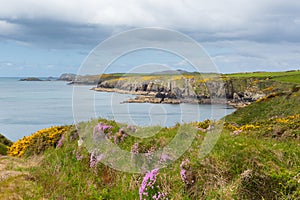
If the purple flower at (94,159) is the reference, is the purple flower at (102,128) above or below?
above

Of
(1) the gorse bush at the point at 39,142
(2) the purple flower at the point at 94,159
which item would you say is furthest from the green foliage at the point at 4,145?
(2) the purple flower at the point at 94,159

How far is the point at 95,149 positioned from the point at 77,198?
2638mm

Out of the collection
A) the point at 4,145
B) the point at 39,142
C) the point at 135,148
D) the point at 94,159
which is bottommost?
the point at 4,145

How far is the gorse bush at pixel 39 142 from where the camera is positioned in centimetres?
1735

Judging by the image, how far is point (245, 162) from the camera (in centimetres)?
758

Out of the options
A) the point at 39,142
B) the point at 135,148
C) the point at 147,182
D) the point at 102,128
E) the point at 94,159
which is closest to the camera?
the point at 147,182

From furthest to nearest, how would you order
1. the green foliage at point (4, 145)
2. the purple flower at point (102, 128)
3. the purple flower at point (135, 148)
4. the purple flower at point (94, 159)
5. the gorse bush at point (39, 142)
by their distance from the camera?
the green foliage at point (4, 145) < the gorse bush at point (39, 142) < the purple flower at point (102, 128) < the purple flower at point (94, 159) < the purple flower at point (135, 148)

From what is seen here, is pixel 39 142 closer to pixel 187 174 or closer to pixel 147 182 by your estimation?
pixel 147 182

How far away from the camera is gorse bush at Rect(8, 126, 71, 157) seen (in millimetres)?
17347

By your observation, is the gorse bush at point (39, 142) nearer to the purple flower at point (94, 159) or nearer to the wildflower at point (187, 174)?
the purple flower at point (94, 159)

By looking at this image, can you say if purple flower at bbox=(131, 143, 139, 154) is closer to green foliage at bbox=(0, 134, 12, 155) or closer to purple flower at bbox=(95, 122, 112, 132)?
purple flower at bbox=(95, 122, 112, 132)

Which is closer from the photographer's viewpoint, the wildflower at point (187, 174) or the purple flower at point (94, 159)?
the wildflower at point (187, 174)

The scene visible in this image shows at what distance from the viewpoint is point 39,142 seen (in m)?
17.8

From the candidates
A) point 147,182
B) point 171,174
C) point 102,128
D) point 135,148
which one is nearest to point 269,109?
point 102,128
